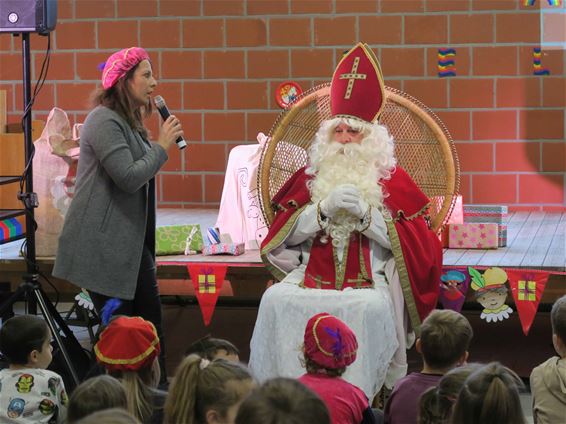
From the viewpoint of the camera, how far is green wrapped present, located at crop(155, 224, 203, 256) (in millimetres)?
5227

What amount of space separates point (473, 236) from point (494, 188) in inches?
72.5

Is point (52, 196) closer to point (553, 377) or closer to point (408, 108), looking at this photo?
point (408, 108)

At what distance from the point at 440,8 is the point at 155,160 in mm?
3460

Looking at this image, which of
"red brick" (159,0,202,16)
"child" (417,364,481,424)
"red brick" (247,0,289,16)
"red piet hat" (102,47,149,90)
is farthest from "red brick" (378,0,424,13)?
"child" (417,364,481,424)

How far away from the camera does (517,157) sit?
7.06 m

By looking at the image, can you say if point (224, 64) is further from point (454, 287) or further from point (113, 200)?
point (113, 200)

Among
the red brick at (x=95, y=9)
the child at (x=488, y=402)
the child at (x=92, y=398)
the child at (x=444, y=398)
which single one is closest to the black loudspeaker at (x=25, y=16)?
the child at (x=92, y=398)

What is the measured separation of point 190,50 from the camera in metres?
7.44

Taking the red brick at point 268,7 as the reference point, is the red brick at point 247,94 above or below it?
below

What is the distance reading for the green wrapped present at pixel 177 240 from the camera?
17.1ft

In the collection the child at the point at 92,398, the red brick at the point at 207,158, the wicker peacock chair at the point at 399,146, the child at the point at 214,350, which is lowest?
the child at the point at 214,350

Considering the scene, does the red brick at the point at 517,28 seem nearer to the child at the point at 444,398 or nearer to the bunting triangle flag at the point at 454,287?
the bunting triangle flag at the point at 454,287

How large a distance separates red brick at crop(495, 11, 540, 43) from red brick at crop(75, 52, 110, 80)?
2.70 metres

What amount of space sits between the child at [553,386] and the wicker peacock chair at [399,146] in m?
1.54
